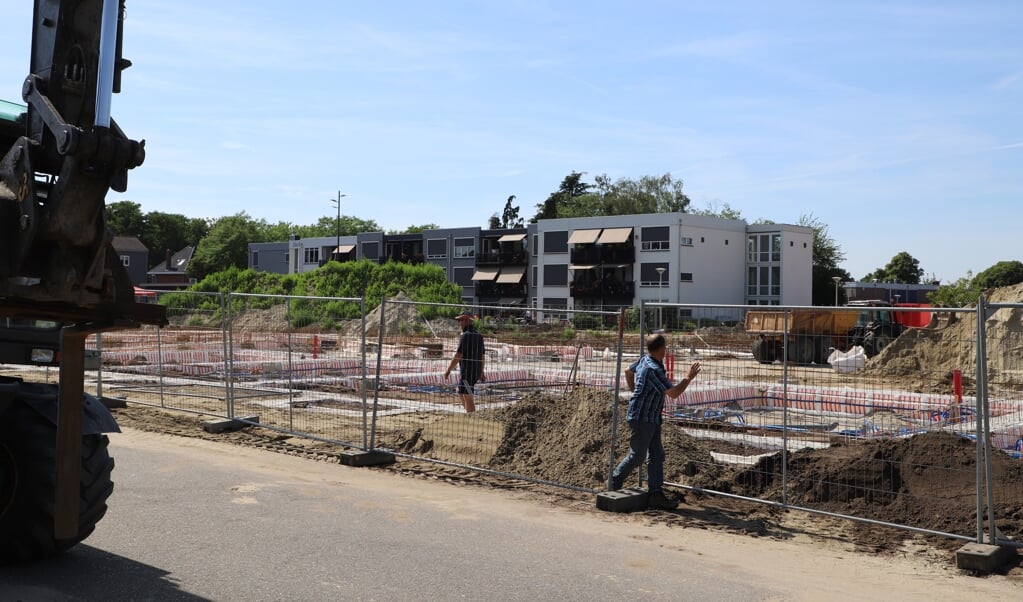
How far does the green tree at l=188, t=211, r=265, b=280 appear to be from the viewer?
395 ft

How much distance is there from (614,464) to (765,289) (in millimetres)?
A: 72677

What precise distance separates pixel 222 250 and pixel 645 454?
394 feet

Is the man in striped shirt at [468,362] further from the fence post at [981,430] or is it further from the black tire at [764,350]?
the fence post at [981,430]

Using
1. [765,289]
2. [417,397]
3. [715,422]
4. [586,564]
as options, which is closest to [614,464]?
[715,422]

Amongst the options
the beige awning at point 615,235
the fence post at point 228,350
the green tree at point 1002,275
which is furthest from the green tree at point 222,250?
the fence post at point 228,350

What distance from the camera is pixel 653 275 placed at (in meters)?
75.2

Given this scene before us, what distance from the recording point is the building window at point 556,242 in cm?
8181

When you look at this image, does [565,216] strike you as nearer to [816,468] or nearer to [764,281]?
[764,281]

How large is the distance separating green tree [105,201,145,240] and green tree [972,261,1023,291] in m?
111

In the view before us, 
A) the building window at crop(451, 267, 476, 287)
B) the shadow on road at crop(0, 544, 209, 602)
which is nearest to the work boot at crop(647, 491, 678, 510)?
the shadow on road at crop(0, 544, 209, 602)

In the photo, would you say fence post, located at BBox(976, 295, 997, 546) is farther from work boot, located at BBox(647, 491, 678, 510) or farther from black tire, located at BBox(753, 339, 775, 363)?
work boot, located at BBox(647, 491, 678, 510)

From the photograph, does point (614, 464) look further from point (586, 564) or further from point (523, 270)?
point (523, 270)

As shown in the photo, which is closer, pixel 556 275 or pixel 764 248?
pixel 764 248

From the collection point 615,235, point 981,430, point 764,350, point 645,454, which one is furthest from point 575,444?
point 615,235
